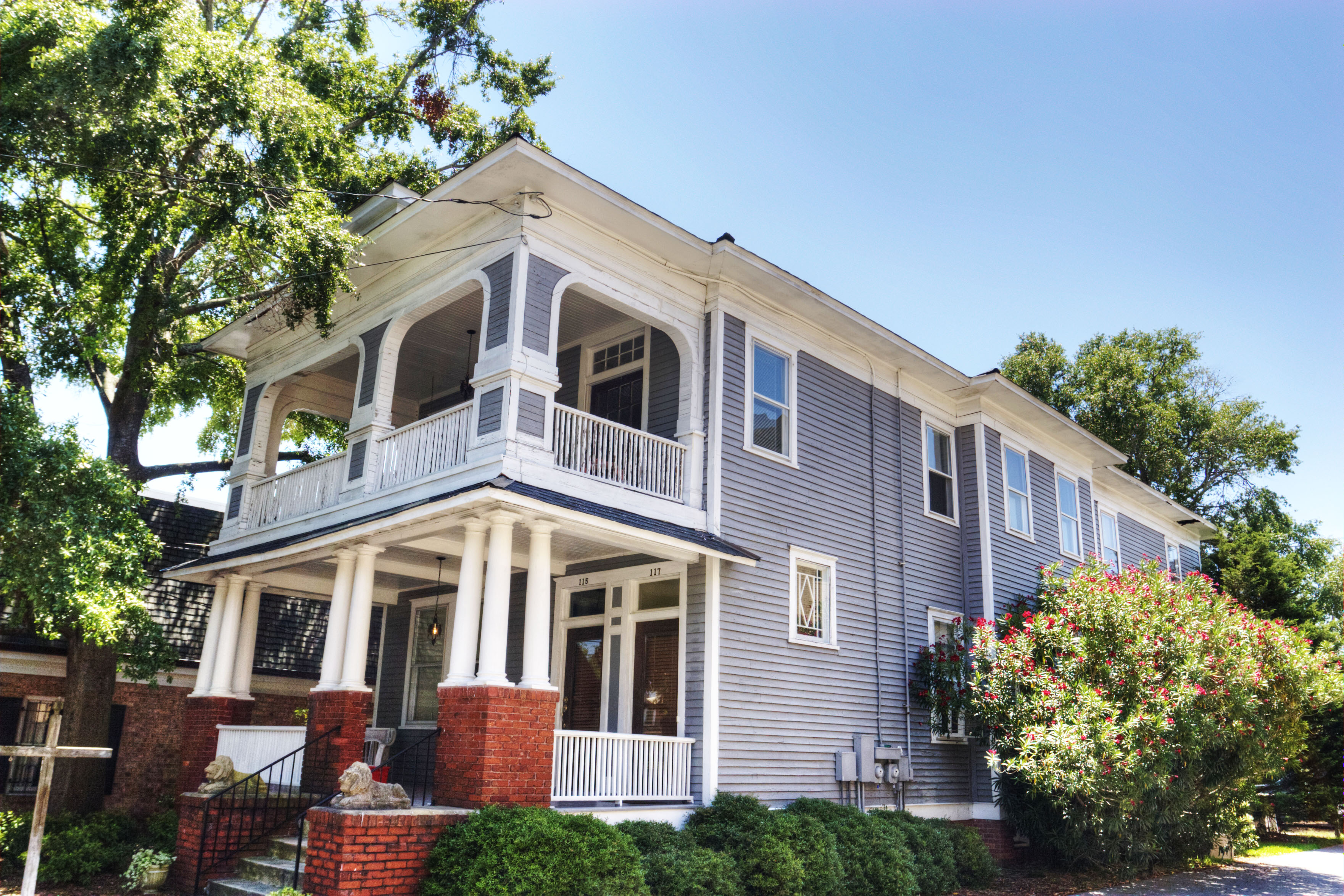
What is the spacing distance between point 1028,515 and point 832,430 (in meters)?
5.72

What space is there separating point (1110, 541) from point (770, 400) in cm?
1175

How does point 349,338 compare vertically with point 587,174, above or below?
below

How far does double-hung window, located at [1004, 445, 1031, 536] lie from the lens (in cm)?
1766

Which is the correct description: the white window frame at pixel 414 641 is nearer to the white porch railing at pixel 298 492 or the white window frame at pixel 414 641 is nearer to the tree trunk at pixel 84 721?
the white porch railing at pixel 298 492

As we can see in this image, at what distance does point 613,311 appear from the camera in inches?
544

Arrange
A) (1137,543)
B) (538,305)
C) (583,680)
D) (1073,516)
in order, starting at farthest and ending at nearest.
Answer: (1137,543) → (1073,516) → (583,680) → (538,305)

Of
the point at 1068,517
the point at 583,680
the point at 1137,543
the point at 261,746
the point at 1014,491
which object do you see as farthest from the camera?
the point at 1137,543

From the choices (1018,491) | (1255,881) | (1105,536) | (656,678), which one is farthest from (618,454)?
(1105,536)

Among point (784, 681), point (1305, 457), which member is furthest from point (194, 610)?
point (1305, 457)

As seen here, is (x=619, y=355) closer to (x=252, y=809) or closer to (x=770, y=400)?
(x=770, y=400)

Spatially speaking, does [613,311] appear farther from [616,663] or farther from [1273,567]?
[1273,567]

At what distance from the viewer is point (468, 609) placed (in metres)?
10.2

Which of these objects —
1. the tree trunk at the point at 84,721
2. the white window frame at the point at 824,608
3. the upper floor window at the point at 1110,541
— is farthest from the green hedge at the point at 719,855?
the upper floor window at the point at 1110,541

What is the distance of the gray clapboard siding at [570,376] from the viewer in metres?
14.8
